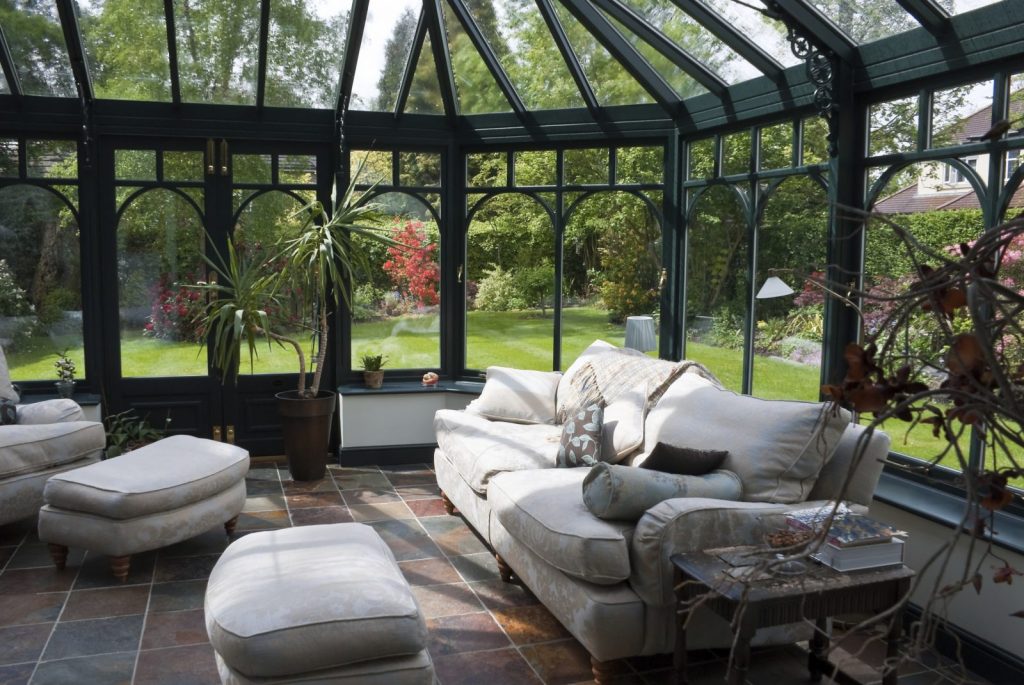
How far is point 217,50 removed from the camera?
6.02m

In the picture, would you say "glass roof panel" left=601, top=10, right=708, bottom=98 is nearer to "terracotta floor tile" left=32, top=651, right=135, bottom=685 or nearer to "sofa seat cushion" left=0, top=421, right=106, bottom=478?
"sofa seat cushion" left=0, top=421, right=106, bottom=478

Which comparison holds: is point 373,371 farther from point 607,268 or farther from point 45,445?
point 45,445

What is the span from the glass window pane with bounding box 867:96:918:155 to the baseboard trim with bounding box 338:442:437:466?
12.8ft

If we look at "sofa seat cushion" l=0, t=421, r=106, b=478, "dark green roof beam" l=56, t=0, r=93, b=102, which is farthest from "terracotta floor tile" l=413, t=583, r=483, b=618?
"dark green roof beam" l=56, t=0, r=93, b=102

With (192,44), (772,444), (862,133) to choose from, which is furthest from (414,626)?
(192,44)

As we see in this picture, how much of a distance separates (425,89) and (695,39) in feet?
7.47

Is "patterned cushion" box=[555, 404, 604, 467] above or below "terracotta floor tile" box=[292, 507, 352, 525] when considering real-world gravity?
above

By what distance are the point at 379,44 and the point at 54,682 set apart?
4466 mm

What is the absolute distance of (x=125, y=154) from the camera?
21.2 ft

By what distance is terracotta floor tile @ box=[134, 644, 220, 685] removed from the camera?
338cm

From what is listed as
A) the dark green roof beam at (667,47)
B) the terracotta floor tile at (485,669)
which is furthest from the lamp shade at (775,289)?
the terracotta floor tile at (485,669)

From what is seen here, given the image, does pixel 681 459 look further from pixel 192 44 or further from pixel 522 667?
pixel 192 44

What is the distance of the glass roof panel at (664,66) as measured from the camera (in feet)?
18.3

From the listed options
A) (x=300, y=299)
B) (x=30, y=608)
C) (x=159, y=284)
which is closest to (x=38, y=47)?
(x=159, y=284)
